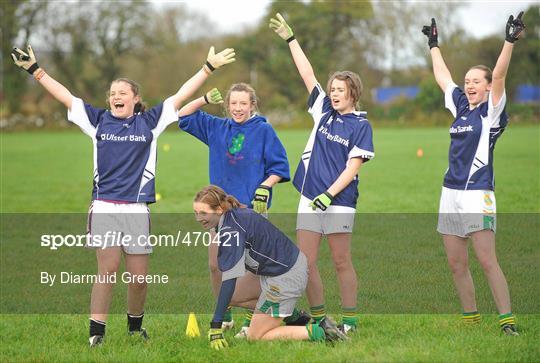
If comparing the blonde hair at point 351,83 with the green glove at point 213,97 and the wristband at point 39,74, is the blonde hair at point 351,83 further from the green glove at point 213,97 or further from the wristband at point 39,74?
the wristband at point 39,74

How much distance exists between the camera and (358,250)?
10352 mm

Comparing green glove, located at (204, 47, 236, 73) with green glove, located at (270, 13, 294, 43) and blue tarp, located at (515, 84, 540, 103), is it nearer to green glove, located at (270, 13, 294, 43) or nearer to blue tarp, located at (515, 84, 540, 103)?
green glove, located at (270, 13, 294, 43)

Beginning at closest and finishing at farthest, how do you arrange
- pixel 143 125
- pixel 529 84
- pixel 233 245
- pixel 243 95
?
pixel 233 245 < pixel 143 125 < pixel 243 95 < pixel 529 84

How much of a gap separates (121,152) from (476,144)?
267 cm

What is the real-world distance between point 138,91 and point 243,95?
0.84 metres

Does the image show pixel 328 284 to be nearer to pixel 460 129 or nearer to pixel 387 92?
pixel 460 129

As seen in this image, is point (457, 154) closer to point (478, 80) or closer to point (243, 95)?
point (478, 80)

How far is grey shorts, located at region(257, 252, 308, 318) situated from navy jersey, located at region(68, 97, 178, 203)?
1.08 meters

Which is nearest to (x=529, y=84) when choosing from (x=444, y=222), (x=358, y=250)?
(x=358, y=250)

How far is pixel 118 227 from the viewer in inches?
239

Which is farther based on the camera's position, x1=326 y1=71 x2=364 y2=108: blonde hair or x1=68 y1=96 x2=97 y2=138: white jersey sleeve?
x1=326 y1=71 x2=364 y2=108: blonde hair

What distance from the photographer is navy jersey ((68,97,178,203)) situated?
6078 mm

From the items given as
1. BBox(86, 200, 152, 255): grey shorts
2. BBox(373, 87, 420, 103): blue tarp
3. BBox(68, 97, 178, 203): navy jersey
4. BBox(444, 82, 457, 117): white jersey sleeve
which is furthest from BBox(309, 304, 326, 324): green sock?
BBox(373, 87, 420, 103): blue tarp

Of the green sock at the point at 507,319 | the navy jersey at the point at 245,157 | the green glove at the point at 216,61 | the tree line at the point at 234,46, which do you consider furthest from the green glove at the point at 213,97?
the tree line at the point at 234,46
